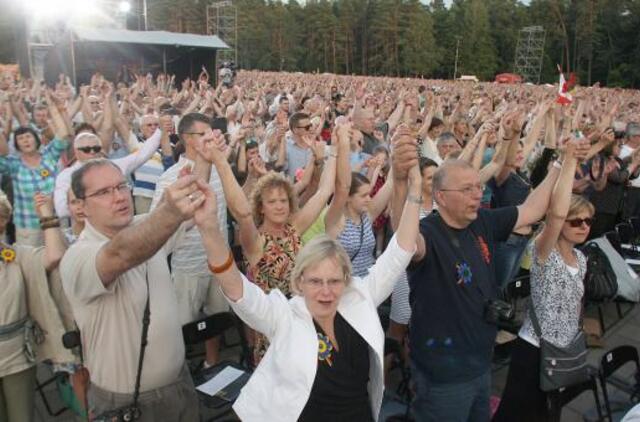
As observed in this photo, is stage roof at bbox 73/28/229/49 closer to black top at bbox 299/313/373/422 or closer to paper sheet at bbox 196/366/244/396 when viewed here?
paper sheet at bbox 196/366/244/396

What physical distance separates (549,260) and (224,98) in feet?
32.2

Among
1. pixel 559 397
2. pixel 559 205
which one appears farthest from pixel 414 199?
pixel 559 397

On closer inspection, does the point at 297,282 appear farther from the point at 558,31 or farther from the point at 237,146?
the point at 558,31

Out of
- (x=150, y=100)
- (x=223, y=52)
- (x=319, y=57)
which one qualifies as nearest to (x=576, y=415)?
(x=150, y=100)

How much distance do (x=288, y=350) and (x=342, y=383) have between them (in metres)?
0.28

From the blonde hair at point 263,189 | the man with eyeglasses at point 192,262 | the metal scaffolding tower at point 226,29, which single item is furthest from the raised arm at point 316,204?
the metal scaffolding tower at point 226,29

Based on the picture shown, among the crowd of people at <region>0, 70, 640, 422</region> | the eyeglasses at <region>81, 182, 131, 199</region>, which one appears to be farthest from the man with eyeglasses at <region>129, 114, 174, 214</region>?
the eyeglasses at <region>81, 182, 131, 199</region>

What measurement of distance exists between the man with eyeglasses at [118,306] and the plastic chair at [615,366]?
2.60 meters

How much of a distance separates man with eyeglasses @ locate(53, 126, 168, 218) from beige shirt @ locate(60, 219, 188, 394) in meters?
1.73

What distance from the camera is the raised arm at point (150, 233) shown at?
1643 millimetres

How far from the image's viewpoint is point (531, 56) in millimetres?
59344

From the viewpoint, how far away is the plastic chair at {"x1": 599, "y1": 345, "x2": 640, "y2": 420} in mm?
3225

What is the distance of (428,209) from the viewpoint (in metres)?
4.26

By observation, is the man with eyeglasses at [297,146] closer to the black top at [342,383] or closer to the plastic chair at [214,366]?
the plastic chair at [214,366]
